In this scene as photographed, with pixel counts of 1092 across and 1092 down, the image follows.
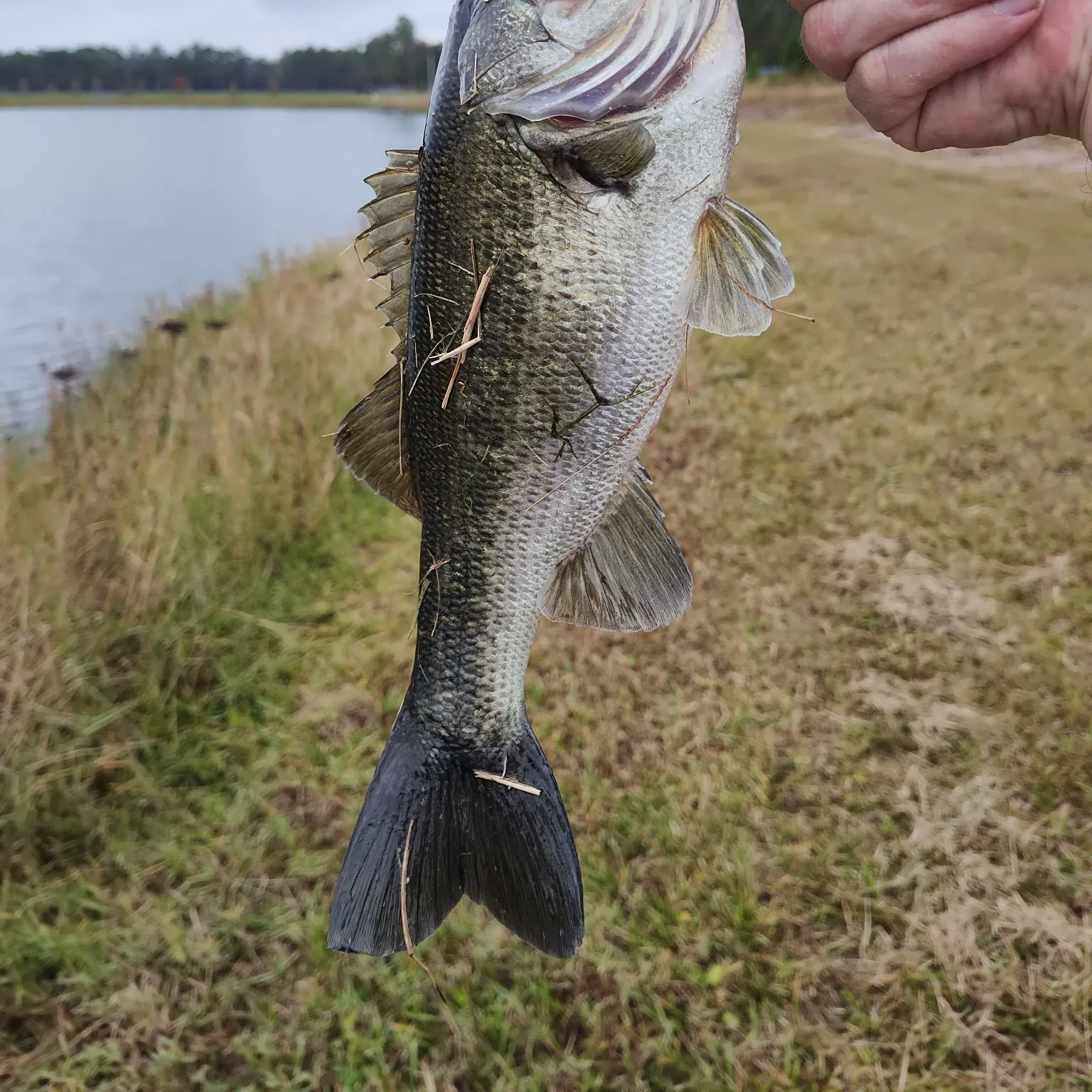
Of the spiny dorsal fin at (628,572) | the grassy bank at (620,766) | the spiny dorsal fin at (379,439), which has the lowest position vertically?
the grassy bank at (620,766)

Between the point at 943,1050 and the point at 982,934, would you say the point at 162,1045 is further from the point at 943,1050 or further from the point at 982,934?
the point at 982,934

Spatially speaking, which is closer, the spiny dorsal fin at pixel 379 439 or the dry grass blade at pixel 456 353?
the dry grass blade at pixel 456 353

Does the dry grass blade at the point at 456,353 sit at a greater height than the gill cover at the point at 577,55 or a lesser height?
lesser

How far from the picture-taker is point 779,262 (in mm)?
1512

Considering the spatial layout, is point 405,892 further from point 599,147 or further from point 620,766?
point 620,766

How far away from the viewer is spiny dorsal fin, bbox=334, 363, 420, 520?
5.41 ft

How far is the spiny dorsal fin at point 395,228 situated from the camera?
60.5 inches

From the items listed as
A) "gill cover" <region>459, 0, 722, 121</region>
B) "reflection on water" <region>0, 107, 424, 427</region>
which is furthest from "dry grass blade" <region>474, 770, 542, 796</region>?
"reflection on water" <region>0, 107, 424, 427</region>

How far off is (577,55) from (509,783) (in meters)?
1.36

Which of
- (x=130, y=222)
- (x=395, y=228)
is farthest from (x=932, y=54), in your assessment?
(x=130, y=222)

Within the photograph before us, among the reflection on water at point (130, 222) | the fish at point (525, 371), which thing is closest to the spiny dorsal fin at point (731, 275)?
the fish at point (525, 371)

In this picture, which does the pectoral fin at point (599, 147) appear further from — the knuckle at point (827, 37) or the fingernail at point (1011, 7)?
the fingernail at point (1011, 7)

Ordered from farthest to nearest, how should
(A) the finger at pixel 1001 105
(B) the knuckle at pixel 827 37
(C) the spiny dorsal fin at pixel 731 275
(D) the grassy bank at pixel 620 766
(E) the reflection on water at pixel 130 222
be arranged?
1. (E) the reflection on water at pixel 130 222
2. (D) the grassy bank at pixel 620 766
3. (A) the finger at pixel 1001 105
4. (B) the knuckle at pixel 827 37
5. (C) the spiny dorsal fin at pixel 731 275

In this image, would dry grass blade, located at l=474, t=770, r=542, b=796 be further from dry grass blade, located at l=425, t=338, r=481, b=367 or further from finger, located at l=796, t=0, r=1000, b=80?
finger, located at l=796, t=0, r=1000, b=80
